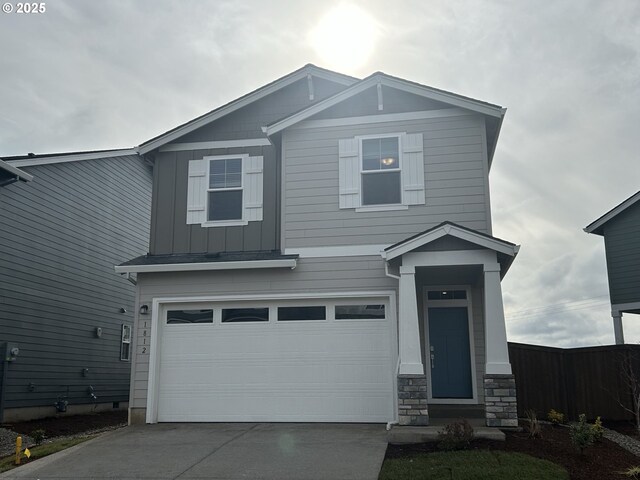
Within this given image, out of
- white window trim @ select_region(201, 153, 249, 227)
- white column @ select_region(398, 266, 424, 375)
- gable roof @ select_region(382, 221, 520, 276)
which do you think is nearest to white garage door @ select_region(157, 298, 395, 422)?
white column @ select_region(398, 266, 424, 375)

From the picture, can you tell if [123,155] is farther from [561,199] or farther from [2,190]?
[561,199]

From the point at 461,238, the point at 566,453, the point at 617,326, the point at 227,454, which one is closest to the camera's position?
the point at 566,453

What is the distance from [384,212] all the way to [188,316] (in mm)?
4274

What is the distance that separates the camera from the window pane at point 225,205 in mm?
12875

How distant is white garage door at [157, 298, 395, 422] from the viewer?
1139 centimetres

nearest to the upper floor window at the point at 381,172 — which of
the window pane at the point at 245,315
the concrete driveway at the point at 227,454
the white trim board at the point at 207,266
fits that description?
the white trim board at the point at 207,266

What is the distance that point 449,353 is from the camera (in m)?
11.7

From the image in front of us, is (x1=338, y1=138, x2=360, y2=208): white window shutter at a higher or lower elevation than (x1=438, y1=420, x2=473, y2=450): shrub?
higher

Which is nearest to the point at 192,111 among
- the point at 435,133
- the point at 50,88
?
the point at 50,88

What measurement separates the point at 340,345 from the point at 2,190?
8.43 meters

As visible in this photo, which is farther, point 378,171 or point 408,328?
point 378,171

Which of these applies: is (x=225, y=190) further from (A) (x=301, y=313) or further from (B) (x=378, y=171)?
(B) (x=378, y=171)

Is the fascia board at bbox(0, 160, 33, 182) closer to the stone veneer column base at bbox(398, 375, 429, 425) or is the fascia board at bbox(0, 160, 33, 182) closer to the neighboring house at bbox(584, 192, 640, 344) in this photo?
the stone veneer column base at bbox(398, 375, 429, 425)

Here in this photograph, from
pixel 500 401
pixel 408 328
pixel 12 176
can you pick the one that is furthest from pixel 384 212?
pixel 12 176
